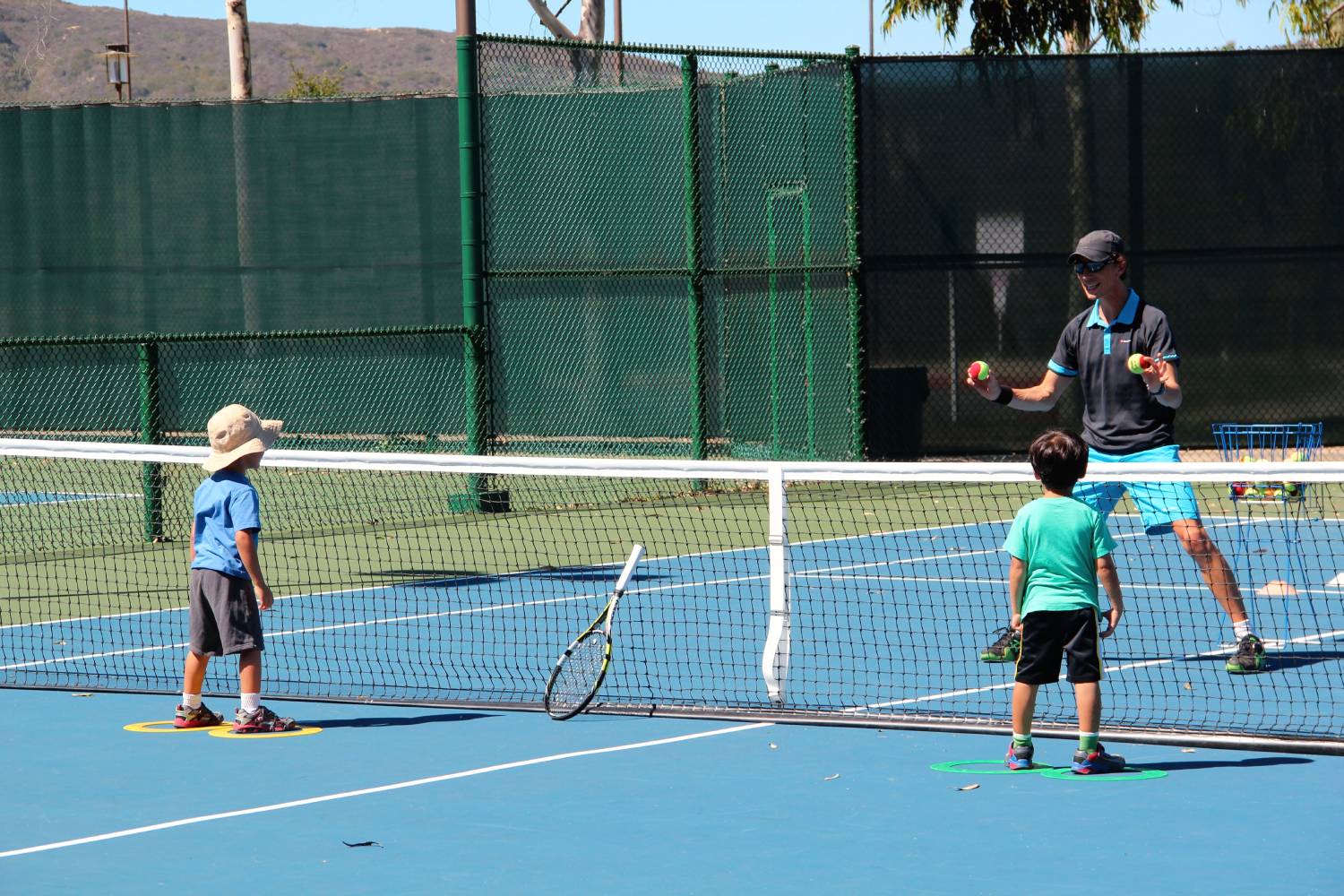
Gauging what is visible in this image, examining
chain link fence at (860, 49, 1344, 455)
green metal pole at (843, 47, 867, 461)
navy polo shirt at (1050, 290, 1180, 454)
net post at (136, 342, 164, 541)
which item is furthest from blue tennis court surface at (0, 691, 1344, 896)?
chain link fence at (860, 49, 1344, 455)

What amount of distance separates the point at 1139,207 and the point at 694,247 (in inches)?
164

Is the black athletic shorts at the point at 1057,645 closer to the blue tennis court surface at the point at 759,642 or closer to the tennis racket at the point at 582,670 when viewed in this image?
the blue tennis court surface at the point at 759,642

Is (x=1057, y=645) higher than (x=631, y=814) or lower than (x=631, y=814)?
higher

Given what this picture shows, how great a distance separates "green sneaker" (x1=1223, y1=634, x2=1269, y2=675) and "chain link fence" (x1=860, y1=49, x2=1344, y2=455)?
9116mm

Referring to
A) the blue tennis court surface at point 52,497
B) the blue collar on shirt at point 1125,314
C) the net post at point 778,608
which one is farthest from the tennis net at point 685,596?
the blue collar on shirt at point 1125,314

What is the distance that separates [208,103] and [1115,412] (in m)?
13.5

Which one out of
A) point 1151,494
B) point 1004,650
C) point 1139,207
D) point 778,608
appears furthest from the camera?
point 1139,207

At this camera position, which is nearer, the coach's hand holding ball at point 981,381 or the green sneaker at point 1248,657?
the coach's hand holding ball at point 981,381

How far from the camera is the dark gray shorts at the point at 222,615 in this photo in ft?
24.9

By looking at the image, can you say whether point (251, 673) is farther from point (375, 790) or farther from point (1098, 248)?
point (1098, 248)

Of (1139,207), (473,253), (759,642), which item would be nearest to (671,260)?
(473,253)

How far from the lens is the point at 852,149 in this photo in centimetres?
1661

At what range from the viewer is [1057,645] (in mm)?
6629

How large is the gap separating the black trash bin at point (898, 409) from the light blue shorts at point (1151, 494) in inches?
331
